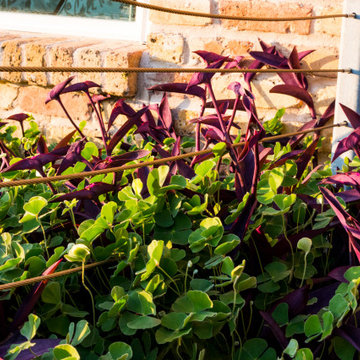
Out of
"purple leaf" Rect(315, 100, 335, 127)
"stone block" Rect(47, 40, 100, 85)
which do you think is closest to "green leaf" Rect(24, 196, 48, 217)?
"purple leaf" Rect(315, 100, 335, 127)

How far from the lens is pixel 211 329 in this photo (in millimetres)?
880

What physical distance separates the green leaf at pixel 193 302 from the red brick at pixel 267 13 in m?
1.26

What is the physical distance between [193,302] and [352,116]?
85 centimetres

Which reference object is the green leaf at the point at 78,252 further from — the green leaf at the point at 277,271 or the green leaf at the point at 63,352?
the green leaf at the point at 277,271

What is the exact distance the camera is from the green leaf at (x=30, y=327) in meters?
0.80

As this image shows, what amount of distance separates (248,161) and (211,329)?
1.33 feet

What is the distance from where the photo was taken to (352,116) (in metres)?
1.49

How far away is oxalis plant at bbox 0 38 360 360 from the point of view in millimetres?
862

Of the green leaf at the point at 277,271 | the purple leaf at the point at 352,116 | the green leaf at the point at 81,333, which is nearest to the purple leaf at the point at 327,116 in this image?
the purple leaf at the point at 352,116

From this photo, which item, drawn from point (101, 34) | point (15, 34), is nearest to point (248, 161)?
point (101, 34)

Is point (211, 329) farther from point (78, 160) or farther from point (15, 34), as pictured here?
point (15, 34)

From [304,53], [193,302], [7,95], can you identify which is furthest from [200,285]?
[7,95]

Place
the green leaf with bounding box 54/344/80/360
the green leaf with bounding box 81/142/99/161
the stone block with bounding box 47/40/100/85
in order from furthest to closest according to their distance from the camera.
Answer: the stone block with bounding box 47/40/100/85 → the green leaf with bounding box 81/142/99/161 → the green leaf with bounding box 54/344/80/360

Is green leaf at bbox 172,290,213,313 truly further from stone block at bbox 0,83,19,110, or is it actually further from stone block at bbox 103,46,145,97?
stone block at bbox 0,83,19,110
